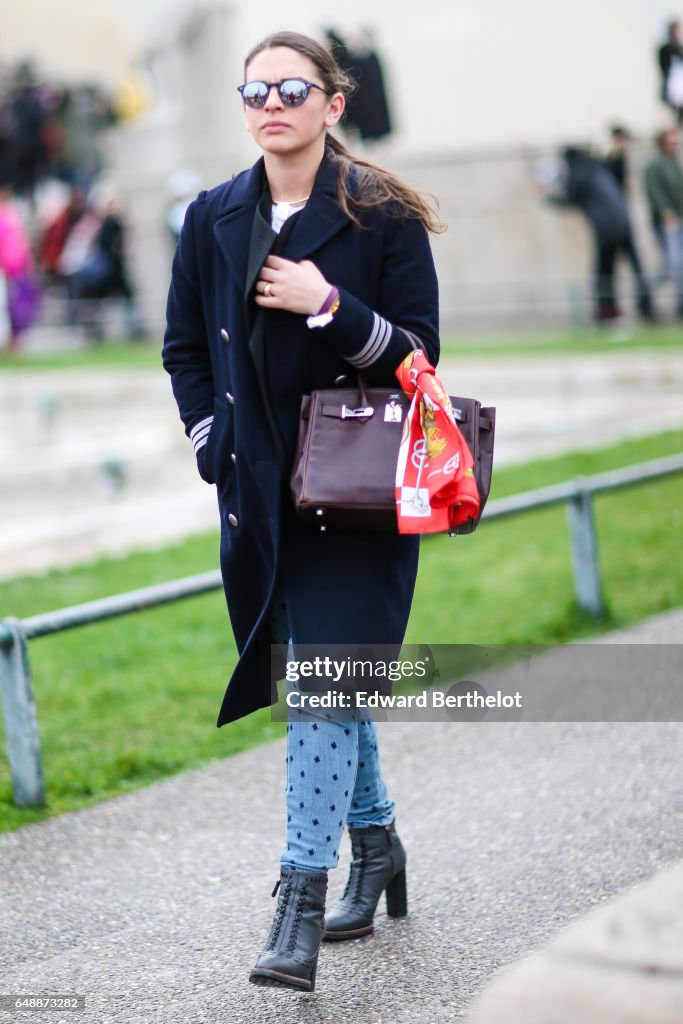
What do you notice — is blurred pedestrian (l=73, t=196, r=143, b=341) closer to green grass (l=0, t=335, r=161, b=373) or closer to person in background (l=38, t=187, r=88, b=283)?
green grass (l=0, t=335, r=161, b=373)

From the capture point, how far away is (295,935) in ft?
11.1

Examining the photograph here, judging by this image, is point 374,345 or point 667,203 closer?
point 374,345

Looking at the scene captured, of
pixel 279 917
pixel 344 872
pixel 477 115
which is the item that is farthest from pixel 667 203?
pixel 279 917

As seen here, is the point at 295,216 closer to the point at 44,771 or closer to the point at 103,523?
the point at 44,771

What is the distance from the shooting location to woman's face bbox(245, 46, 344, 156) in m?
3.46

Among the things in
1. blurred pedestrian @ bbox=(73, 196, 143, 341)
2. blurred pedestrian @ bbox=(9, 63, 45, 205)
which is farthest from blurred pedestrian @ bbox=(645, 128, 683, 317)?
blurred pedestrian @ bbox=(9, 63, 45, 205)

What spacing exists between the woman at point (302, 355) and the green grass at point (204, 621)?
1.74 metres

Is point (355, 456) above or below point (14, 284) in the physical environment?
above

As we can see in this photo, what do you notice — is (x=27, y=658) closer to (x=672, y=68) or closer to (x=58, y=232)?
(x=672, y=68)

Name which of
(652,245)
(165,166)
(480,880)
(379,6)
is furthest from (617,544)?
(165,166)

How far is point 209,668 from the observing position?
6.87m

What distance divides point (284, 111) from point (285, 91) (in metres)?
0.04

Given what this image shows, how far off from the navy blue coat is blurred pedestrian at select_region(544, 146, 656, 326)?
1375 centimetres

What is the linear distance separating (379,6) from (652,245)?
5.29 meters
